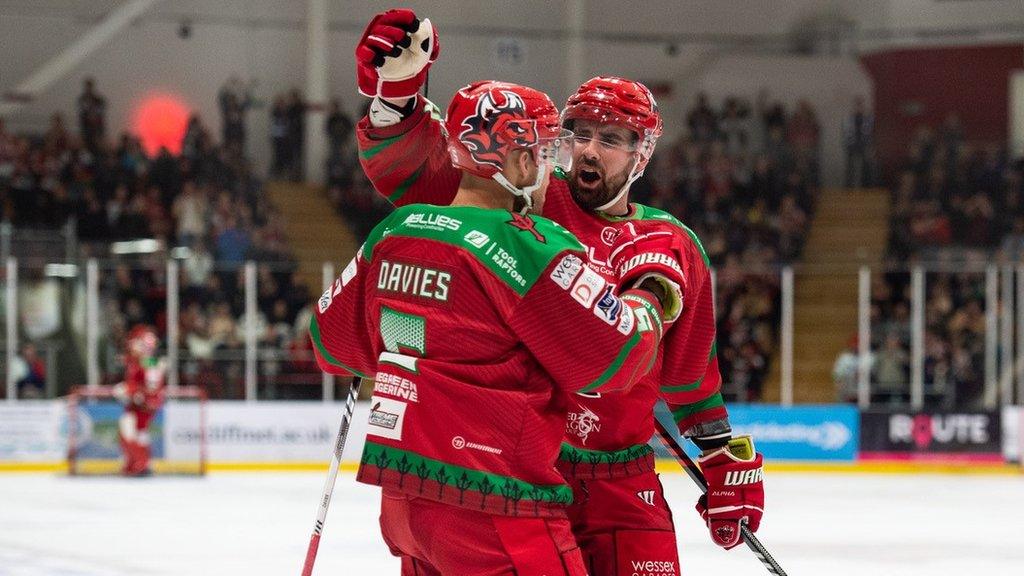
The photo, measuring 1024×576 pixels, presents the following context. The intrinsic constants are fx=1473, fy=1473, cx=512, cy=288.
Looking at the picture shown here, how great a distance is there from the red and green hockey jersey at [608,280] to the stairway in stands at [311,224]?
1173cm

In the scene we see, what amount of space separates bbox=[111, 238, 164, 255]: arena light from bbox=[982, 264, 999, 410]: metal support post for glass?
7.18 metres

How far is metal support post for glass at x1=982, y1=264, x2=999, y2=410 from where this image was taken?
37.7 feet

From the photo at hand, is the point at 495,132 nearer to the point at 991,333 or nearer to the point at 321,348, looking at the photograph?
the point at 321,348

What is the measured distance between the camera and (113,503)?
29.4 feet

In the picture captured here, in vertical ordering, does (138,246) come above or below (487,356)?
above

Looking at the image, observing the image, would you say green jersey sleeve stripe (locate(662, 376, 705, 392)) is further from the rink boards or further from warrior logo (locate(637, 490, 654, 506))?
the rink boards

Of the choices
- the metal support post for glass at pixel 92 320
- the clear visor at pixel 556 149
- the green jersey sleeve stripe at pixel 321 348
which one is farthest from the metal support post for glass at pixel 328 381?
the clear visor at pixel 556 149

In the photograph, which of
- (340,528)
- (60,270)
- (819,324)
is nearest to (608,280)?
(340,528)

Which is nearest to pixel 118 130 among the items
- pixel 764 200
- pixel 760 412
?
pixel 764 200

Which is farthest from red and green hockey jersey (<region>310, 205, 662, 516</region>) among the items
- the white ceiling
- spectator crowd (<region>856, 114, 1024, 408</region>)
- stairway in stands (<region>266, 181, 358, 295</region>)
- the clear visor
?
the white ceiling

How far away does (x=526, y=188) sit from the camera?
2232 mm

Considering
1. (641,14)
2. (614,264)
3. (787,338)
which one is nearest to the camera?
(614,264)

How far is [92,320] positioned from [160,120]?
21.7 ft

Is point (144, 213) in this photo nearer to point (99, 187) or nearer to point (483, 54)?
point (99, 187)
